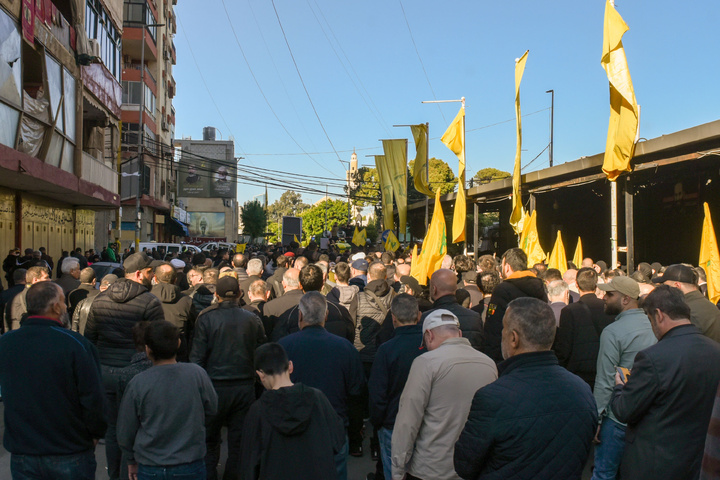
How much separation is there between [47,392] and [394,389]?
2224mm

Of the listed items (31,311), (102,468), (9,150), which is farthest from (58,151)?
(31,311)

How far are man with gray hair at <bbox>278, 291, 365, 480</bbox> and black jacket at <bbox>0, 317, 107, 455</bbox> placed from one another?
1.34 m

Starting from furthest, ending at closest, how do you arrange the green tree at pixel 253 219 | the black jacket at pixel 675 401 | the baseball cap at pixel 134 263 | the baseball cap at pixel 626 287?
the green tree at pixel 253 219 → the baseball cap at pixel 134 263 → the baseball cap at pixel 626 287 → the black jacket at pixel 675 401

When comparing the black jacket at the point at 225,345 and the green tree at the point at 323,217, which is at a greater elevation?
the green tree at the point at 323,217

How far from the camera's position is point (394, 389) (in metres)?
4.33

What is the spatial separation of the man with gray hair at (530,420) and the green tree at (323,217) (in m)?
102

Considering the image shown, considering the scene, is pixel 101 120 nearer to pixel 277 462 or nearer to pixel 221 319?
pixel 221 319

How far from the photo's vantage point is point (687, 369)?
11.3ft

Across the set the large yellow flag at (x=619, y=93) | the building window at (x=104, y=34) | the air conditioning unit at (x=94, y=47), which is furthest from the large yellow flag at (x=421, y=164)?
the building window at (x=104, y=34)

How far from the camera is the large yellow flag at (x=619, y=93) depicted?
12367 millimetres

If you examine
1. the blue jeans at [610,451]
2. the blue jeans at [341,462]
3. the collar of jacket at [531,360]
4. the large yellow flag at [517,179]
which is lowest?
the blue jeans at [610,451]

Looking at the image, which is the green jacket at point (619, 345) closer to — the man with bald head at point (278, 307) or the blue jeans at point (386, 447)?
the blue jeans at point (386, 447)

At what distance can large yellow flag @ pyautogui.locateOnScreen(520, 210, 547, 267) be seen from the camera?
1386 cm

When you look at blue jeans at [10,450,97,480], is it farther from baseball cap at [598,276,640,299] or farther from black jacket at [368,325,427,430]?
baseball cap at [598,276,640,299]
